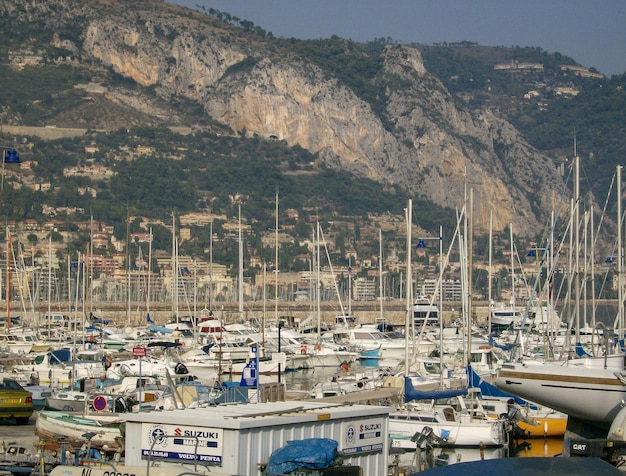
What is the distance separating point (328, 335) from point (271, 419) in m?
55.7

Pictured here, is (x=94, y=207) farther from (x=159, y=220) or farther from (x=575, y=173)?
(x=575, y=173)

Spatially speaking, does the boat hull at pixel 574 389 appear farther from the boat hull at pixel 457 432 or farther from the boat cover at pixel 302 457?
the boat cover at pixel 302 457

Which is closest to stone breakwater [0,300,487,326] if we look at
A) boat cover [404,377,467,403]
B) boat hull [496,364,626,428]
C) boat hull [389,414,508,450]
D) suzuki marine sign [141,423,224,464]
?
boat cover [404,377,467,403]

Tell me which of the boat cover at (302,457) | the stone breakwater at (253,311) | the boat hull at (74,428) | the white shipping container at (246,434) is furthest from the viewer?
the stone breakwater at (253,311)

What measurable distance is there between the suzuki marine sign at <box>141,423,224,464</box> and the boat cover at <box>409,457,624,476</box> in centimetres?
497

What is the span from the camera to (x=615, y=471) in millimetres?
11477

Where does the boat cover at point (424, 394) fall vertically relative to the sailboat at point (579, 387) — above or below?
below

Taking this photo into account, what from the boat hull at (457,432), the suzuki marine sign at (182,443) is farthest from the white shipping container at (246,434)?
the boat hull at (457,432)

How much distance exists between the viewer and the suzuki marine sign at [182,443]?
16062 mm

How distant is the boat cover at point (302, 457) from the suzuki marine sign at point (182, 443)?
67cm

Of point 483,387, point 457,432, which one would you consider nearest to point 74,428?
point 457,432

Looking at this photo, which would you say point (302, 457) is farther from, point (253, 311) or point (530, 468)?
point (253, 311)

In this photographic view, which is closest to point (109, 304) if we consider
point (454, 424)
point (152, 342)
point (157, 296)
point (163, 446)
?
point (157, 296)

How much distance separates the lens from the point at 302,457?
1593cm
